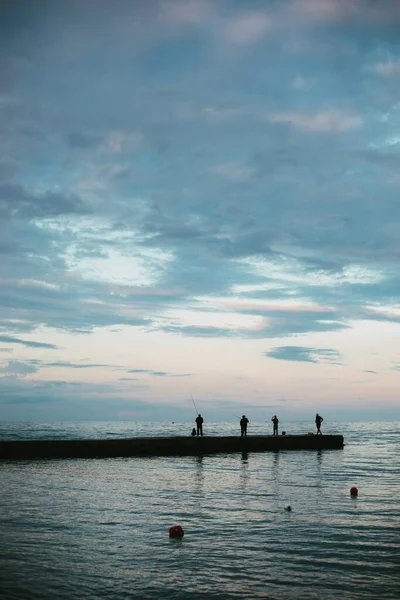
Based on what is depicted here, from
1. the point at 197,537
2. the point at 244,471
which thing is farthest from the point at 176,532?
the point at 244,471

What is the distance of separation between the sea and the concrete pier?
6944 mm

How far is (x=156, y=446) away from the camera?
37250 mm

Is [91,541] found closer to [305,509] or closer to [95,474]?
[305,509]

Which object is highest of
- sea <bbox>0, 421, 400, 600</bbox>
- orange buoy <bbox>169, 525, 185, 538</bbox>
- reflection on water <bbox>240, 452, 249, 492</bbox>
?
orange buoy <bbox>169, 525, 185, 538</bbox>

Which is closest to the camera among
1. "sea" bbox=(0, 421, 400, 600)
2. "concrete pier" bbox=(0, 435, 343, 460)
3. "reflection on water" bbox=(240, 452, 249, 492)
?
"sea" bbox=(0, 421, 400, 600)

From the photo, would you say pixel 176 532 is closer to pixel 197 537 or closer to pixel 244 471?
pixel 197 537

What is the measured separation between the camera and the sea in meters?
10.1

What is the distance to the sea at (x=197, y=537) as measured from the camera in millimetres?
10055

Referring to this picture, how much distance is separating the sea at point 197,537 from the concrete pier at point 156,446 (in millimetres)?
6944

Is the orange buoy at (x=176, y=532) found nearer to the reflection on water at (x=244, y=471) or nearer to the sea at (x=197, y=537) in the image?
the sea at (x=197, y=537)

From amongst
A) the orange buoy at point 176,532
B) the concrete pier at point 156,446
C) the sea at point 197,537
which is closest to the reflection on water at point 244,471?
the sea at point 197,537

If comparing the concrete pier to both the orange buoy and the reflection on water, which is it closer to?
the reflection on water

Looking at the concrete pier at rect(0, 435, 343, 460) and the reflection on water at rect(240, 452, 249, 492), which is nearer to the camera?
the reflection on water at rect(240, 452, 249, 492)

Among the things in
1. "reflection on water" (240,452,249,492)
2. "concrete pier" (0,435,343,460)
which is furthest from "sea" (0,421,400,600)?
"concrete pier" (0,435,343,460)
